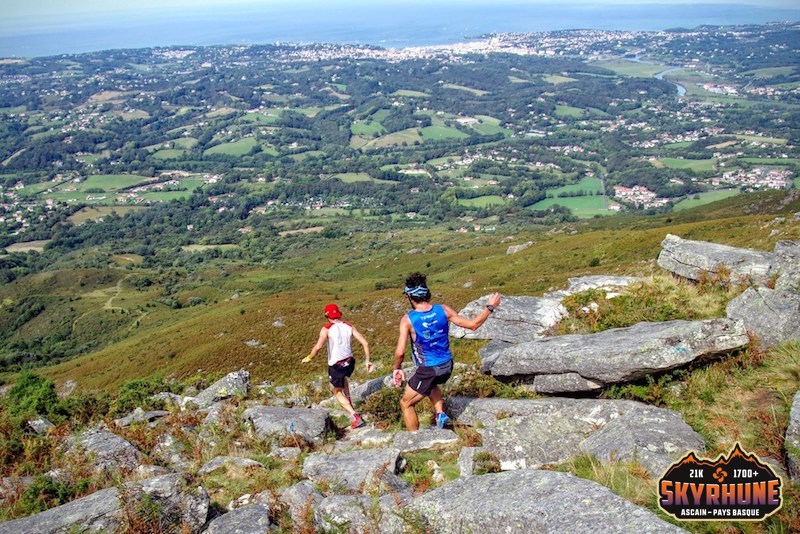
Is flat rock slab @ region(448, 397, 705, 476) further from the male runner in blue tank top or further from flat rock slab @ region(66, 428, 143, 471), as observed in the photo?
flat rock slab @ region(66, 428, 143, 471)

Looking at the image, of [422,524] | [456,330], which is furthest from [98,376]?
[422,524]

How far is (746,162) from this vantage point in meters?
179

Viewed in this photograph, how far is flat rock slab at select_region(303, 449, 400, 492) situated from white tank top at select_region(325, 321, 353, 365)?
2.86 m

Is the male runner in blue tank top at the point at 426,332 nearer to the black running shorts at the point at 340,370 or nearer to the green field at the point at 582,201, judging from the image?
the black running shorts at the point at 340,370

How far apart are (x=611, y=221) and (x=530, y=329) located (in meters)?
108

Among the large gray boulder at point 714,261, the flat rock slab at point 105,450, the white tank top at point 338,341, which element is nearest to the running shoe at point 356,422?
the white tank top at point 338,341

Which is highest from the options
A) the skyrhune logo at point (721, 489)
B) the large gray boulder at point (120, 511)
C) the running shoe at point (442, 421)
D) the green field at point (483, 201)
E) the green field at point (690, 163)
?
the skyrhune logo at point (721, 489)

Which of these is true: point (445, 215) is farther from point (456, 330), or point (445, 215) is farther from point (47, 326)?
point (456, 330)

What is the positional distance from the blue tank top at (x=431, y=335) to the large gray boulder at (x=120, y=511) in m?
4.04

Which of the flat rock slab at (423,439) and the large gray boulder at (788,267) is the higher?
the large gray boulder at (788,267)

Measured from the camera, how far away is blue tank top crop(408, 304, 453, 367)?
8.92 metres

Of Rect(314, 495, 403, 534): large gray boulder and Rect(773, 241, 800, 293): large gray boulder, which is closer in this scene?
Rect(314, 495, 403, 534): large gray boulder

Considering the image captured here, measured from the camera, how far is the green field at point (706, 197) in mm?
144125

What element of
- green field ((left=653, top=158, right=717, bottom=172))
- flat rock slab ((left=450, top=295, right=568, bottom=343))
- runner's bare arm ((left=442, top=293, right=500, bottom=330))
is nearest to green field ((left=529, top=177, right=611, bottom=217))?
green field ((left=653, top=158, right=717, bottom=172))
